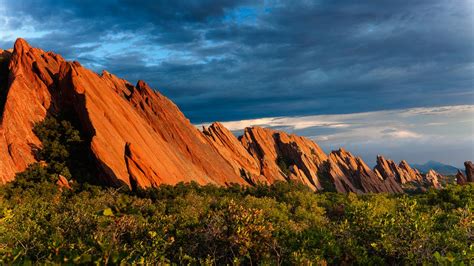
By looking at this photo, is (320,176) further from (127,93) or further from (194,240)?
(194,240)

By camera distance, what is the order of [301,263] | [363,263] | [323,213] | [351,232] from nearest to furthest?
[301,263] < [363,263] < [351,232] < [323,213]

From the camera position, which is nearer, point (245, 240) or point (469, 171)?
point (245, 240)

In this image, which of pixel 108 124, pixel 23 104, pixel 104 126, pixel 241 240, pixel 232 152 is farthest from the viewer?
pixel 232 152

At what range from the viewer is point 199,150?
7731 centimetres

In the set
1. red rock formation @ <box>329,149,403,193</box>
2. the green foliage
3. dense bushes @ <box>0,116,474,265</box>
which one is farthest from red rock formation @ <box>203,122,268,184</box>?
dense bushes @ <box>0,116,474,265</box>

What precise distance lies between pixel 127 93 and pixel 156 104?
7.59m

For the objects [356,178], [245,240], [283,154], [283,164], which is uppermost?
[245,240]

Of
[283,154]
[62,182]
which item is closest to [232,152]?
[283,154]

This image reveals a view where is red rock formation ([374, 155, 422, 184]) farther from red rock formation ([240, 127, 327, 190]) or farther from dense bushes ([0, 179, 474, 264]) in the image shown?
dense bushes ([0, 179, 474, 264])

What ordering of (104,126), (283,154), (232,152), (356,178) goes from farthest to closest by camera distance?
(356,178) → (283,154) → (232,152) → (104,126)

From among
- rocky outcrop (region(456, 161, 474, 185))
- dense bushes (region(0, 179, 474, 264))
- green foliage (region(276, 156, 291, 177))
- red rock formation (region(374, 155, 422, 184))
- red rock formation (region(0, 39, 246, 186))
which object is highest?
red rock formation (region(0, 39, 246, 186))

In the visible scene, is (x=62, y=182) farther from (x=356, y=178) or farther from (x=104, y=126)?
(x=356, y=178)

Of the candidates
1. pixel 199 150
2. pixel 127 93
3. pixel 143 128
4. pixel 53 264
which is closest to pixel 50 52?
pixel 127 93

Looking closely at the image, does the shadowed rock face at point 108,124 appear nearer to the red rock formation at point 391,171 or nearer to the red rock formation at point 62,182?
the red rock formation at point 62,182
